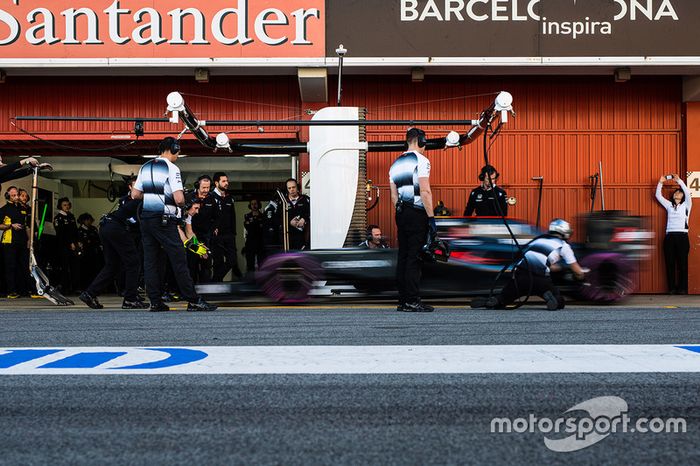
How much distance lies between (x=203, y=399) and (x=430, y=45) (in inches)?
405

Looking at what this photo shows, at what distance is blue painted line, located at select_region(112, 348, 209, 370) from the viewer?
11.0 ft

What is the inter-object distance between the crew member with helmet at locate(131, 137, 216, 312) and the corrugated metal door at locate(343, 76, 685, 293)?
5859 millimetres

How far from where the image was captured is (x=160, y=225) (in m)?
7.61

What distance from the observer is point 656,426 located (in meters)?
2.29

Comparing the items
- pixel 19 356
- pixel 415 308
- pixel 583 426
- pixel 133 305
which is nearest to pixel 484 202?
pixel 415 308

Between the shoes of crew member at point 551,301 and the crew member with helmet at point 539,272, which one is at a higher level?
the crew member with helmet at point 539,272

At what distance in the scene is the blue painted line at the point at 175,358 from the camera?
3.36m

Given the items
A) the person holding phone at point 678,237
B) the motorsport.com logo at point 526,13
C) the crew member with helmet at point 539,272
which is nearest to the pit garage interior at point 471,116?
the person holding phone at point 678,237

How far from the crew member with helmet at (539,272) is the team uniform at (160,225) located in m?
2.96

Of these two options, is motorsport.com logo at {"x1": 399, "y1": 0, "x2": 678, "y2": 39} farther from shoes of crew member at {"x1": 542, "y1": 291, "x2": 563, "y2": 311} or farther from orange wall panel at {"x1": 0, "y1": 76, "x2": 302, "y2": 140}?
shoes of crew member at {"x1": 542, "y1": 291, "x2": 563, "y2": 311}

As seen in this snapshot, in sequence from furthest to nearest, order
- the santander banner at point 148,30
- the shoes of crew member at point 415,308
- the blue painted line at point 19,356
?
the santander banner at point 148,30, the shoes of crew member at point 415,308, the blue painted line at point 19,356

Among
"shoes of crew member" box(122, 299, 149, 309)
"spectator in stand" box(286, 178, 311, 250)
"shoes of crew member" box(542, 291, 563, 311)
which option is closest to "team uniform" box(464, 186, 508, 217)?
"spectator in stand" box(286, 178, 311, 250)

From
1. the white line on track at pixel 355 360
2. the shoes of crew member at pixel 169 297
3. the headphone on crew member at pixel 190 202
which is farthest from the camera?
the shoes of crew member at pixel 169 297

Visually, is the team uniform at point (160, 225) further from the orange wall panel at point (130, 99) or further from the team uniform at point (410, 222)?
the orange wall panel at point (130, 99)
